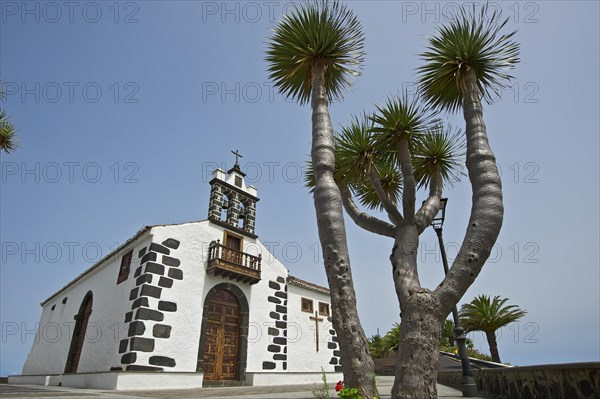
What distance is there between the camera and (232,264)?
12195mm

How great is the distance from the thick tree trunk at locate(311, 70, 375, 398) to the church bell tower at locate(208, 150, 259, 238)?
873cm

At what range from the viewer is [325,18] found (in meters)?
6.07

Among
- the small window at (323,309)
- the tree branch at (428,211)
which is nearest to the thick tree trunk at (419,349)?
the tree branch at (428,211)

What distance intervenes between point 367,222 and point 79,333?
13272mm

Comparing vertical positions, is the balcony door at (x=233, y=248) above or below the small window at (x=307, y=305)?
above

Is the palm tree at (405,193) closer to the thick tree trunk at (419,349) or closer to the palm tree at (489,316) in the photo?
the thick tree trunk at (419,349)

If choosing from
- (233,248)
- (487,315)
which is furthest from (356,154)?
(487,315)

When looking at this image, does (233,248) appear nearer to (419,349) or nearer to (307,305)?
(307,305)

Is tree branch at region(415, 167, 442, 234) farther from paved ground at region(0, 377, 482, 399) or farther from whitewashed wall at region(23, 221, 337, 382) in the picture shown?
whitewashed wall at region(23, 221, 337, 382)

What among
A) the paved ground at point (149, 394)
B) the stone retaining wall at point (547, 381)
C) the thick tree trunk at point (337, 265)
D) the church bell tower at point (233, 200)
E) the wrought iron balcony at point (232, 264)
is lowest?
the paved ground at point (149, 394)

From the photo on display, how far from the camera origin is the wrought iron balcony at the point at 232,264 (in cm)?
1180

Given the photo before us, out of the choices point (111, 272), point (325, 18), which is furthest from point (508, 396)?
point (111, 272)

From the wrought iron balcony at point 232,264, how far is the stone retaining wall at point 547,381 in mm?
8271

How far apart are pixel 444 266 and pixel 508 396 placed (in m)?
2.81
